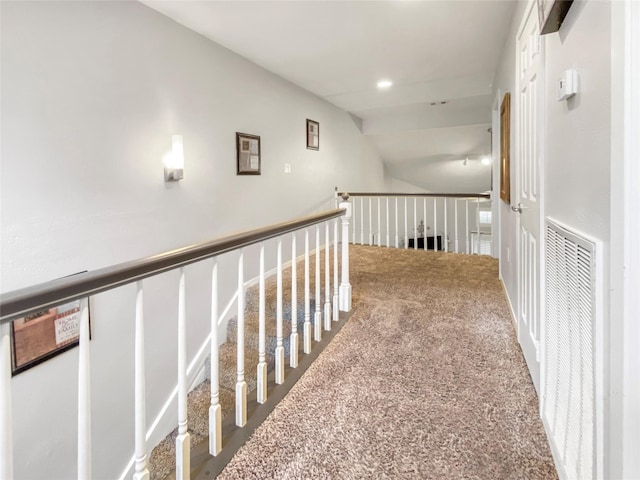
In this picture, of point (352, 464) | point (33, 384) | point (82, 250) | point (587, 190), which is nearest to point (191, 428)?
point (33, 384)

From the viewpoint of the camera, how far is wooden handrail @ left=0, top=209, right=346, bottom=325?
724 millimetres

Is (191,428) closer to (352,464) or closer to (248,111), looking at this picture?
(352,464)

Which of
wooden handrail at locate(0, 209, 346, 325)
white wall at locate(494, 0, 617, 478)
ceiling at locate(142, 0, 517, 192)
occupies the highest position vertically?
ceiling at locate(142, 0, 517, 192)

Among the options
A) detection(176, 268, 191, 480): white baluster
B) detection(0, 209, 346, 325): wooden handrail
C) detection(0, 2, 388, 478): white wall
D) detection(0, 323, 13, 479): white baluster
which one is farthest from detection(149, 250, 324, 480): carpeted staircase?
detection(0, 323, 13, 479): white baluster

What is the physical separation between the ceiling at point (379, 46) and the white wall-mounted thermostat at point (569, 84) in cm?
175

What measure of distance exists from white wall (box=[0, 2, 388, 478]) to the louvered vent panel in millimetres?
2388

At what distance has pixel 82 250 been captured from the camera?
2117mm

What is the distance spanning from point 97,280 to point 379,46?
3074 mm

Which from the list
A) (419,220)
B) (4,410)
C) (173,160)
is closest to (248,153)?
(173,160)

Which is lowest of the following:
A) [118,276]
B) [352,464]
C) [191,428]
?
[191,428]

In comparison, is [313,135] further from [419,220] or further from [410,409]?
[419,220]

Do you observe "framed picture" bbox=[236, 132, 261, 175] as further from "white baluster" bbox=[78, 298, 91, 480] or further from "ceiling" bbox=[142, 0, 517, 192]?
"white baluster" bbox=[78, 298, 91, 480]

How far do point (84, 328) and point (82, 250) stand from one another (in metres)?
1.48

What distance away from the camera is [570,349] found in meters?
1.06
